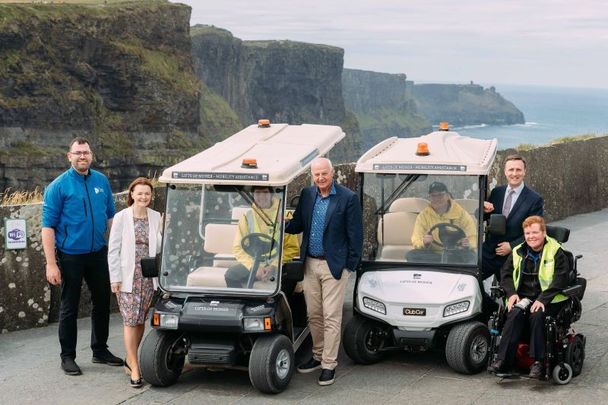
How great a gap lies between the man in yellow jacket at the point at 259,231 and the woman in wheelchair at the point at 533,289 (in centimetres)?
203

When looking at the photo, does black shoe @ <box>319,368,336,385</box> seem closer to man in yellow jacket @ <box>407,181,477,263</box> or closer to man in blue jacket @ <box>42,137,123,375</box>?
man in yellow jacket @ <box>407,181,477,263</box>

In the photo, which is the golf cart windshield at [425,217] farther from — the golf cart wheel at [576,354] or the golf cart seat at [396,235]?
the golf cart wheel at [576,354]

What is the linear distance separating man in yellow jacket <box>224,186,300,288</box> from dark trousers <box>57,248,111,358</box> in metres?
1.45

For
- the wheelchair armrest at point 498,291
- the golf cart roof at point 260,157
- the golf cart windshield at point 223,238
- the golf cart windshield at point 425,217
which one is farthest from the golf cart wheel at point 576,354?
the golf cart roof at point 260,157

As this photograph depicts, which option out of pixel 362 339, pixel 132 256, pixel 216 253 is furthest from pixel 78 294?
pixel 362 339

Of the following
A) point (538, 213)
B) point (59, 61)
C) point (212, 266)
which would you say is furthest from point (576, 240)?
point (59, 61)

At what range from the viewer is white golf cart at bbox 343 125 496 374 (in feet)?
30.2

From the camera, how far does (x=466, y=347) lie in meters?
9.02

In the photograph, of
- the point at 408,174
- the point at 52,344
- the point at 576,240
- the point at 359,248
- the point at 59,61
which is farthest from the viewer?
the point at 59,61

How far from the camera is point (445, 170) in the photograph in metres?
9.64

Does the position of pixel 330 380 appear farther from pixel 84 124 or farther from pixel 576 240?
pixel 84 124

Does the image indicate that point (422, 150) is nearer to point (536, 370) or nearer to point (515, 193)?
point (515, 193)

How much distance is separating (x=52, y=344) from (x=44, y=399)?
2.01 meters

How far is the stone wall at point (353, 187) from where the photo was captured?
1136 cm
